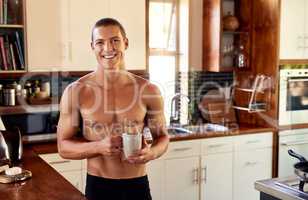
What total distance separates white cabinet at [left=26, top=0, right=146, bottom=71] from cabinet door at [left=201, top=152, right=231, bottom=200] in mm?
1072

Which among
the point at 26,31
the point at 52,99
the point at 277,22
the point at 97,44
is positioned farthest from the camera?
the point at 277,22

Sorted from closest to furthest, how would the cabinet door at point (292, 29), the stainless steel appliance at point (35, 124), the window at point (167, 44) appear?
the stainless steel appliance at point (35, 124) → the cabinet door at point (292, 29) → the window at point (167, 44)

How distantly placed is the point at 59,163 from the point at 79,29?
106 centimetres

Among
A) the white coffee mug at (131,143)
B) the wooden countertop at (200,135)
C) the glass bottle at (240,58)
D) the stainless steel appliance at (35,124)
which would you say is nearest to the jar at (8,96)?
the stainless steel appliance at (35,124)

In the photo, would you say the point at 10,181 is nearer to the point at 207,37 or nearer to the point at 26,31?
the point at 26,31

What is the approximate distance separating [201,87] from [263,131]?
0.78 m

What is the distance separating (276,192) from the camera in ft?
6.75

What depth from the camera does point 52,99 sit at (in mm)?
3574

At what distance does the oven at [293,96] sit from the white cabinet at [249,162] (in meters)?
0.30

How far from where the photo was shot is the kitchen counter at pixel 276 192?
196 cm

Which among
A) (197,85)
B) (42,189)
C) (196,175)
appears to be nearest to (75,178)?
(196,175)

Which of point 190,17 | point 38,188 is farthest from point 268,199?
point 190,17

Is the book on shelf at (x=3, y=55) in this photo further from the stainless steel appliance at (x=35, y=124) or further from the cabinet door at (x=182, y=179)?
the cabinet door at (x=182, y=179)

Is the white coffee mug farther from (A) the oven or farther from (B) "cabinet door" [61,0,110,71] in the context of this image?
(A) the oven
